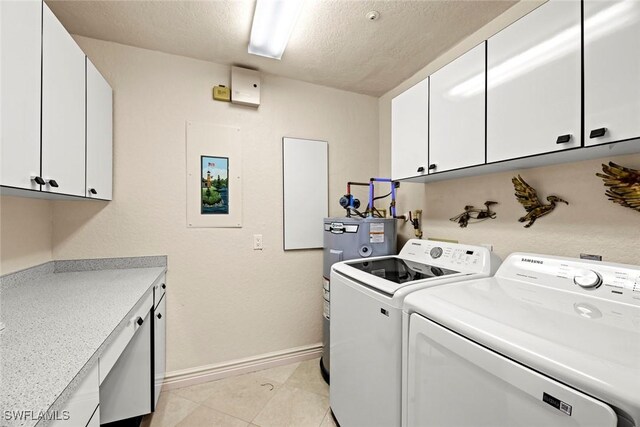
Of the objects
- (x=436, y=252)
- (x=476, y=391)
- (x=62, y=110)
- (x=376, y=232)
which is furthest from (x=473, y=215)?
(x=62, y=110)

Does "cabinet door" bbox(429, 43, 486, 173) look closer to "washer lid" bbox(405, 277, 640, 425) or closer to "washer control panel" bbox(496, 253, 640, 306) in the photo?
"washer control panel" bbox(496, 253, 640, 306)

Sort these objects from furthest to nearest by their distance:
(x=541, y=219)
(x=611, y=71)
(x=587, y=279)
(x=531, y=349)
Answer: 1. (x=541, y=219)
2. (x=587, y=279)
3. (x=611, y=71)
4. (x=531, y=349)

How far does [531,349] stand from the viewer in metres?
0.63

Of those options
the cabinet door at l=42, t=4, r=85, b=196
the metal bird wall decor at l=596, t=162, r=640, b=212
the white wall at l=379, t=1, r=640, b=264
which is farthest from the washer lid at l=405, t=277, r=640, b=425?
the cabinet door at l=42, t=4, r=85, b=196

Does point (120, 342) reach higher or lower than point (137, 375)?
higher

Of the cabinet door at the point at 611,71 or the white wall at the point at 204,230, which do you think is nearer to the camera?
the cabinet door at the point at 611,71

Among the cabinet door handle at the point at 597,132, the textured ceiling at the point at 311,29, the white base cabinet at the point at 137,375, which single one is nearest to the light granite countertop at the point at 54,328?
the white base cabinet at the point at 137,375

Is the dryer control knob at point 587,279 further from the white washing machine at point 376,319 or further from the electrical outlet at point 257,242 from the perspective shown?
the electrical outlet at point 257,242

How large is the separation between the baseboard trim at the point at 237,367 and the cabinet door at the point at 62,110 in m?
A: 1.47

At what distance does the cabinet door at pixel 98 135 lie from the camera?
1.48m

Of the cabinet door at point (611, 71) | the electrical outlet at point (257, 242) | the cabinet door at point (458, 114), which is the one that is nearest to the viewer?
the cabinet door at point (611, 71)

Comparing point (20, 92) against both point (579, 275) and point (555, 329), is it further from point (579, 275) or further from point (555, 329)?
point (579, 275)

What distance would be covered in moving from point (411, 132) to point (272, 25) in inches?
43.9

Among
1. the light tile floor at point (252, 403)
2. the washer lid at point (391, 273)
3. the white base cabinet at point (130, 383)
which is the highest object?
the washer lid at point (391, 273)
